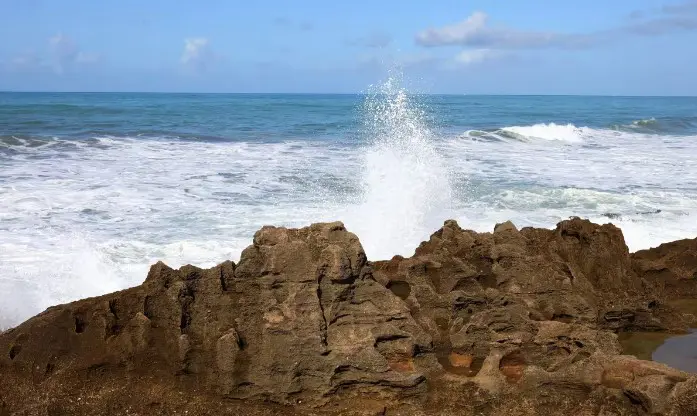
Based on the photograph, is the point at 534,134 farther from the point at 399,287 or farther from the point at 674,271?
the point at 399,287

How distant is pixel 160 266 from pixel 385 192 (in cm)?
895

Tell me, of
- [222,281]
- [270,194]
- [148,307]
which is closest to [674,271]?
[222,281]

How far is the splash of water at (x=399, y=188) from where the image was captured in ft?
37.9

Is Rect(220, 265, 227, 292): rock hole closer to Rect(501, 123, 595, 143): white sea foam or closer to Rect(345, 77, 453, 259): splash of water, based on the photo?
Rect(345, 77, 453, 259): splash of water

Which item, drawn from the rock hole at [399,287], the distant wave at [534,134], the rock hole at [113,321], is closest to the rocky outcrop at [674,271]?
the rock hole at [399,287]

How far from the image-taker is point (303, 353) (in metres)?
4.77

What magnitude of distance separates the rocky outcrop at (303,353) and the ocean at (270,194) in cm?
382

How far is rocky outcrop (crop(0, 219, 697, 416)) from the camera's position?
15.0ft

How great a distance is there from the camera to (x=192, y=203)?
14445 millimetres

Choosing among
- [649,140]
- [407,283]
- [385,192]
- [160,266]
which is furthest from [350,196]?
[649,140]

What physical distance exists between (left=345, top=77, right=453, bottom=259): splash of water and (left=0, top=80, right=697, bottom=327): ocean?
0.13 feet

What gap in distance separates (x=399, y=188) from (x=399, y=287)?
24.5 ft

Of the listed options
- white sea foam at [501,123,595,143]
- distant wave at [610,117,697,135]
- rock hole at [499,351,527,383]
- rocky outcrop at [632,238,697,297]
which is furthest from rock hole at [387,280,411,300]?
distant wave at [610,117,697,135]

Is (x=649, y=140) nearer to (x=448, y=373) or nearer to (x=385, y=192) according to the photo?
(x=385, y=192)
